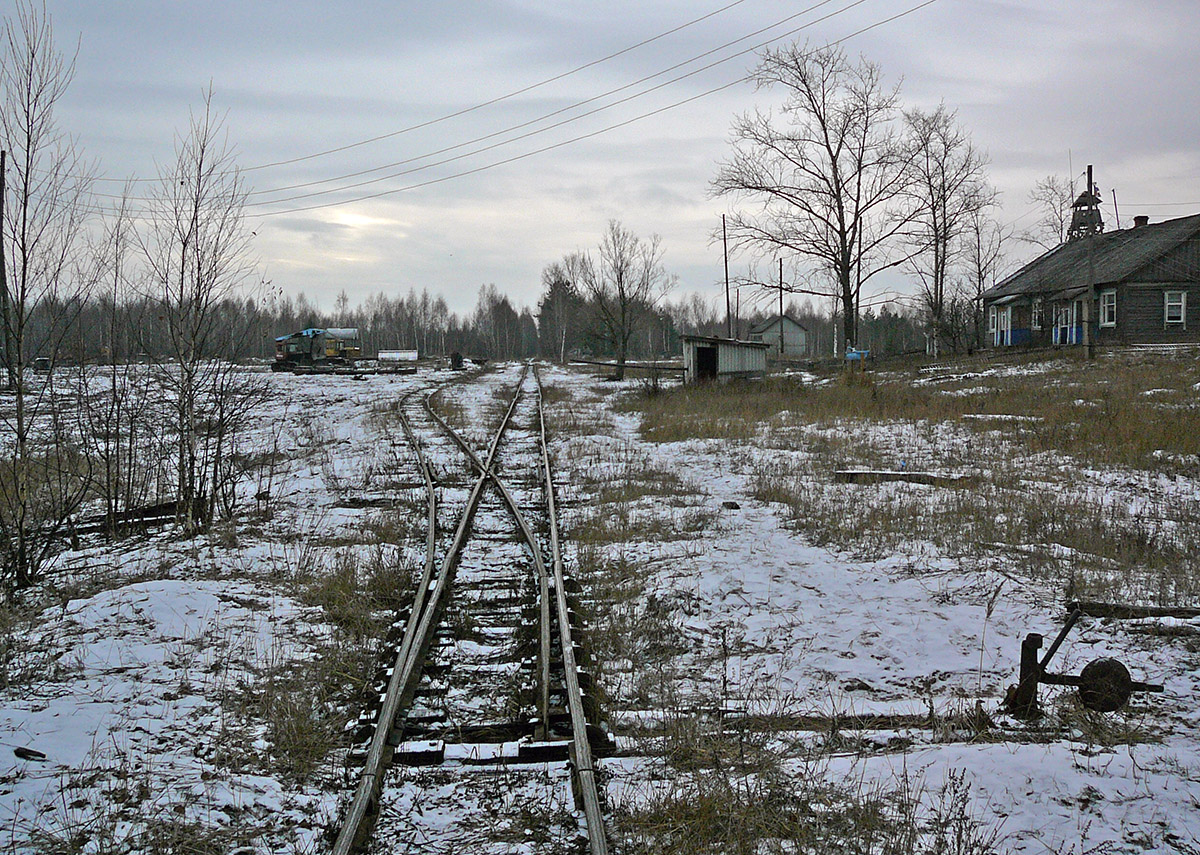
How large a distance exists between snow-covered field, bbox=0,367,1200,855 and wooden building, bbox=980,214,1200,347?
30.7 m

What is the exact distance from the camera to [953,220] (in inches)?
1672

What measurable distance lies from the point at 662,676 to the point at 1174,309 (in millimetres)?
40976

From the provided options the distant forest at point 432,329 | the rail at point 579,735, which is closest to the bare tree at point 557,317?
the distant forest at point 432,329

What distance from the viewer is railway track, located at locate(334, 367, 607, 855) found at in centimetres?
356

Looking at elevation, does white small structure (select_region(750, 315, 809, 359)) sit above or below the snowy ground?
above

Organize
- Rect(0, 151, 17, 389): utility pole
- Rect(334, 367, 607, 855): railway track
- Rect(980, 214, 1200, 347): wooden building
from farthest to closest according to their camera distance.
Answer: Rect(980, 214, 1200, 347): wooden building < Rect(0, 151, 17, 389): utility pole < Rect(334, 367, 607, 855): railway track

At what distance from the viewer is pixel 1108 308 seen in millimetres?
37406

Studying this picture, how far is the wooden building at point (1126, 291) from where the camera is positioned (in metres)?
36.0

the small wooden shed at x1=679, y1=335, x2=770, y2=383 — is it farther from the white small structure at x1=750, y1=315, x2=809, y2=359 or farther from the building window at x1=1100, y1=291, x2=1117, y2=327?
the white small structure at x1=750, y1=315, x2=809, y2=359

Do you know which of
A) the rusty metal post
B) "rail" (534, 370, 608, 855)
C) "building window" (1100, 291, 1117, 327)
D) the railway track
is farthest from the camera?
"building window" (1100, 291, 1117, 327)

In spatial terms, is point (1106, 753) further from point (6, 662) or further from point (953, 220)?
point (953, 220)

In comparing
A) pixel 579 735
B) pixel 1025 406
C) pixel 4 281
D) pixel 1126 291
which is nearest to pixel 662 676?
pixel 579 735

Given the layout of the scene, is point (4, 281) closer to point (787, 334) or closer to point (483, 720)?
point (483, 720)

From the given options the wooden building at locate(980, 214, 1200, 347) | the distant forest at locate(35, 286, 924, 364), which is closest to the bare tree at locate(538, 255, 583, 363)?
the distant forest at locate(35, 286, 924, 364)
